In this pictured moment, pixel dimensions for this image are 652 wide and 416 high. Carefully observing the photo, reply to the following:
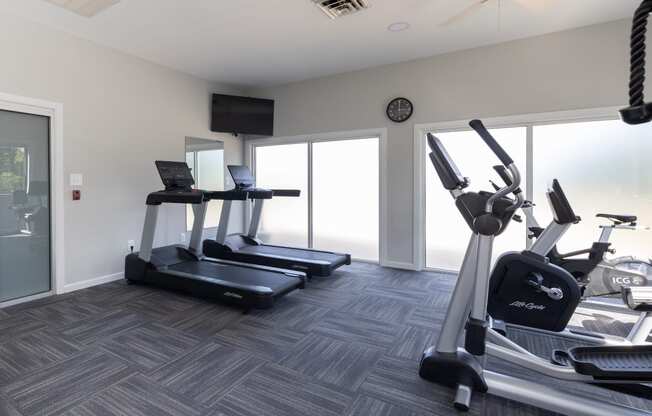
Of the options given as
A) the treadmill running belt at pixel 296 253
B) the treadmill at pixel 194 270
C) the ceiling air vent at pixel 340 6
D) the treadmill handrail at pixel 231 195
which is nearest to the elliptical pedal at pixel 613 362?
the treadmill at pixel 194 270

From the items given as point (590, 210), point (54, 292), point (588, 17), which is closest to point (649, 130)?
point (590, 210)

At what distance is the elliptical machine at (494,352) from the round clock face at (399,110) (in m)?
2.75

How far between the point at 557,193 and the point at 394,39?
8.49 ft

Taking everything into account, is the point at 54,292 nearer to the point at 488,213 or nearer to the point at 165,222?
the point at 165,222

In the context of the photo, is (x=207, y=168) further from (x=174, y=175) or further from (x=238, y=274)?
(x=238, y=274)

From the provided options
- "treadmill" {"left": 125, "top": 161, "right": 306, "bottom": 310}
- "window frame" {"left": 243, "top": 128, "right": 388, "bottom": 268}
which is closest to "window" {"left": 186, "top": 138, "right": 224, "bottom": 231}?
Answer: "window frame" {"left": 243, "top": 128, "right": 388, "bottom": 268}

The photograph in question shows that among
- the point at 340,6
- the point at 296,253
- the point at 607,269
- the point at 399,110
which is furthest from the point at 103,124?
the point at 607,269

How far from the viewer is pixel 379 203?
4898 millimetres

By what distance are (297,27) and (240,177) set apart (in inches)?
78.1

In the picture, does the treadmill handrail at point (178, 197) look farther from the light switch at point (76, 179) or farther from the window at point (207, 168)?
the window at point (207, 168)

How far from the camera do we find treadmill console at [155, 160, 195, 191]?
12.5 ft

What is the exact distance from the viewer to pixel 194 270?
3910mm

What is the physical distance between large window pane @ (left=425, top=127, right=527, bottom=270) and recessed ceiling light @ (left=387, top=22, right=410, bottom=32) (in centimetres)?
150

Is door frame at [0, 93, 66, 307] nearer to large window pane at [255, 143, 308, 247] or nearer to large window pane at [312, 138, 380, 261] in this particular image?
large window pane at [255, 143, 308, 247]
